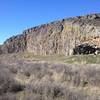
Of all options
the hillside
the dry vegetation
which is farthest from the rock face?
the dry vegetation

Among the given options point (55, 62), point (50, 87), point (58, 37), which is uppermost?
point (58, 37)

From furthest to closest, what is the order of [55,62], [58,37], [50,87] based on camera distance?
[58,37], [55,62], [50,87]

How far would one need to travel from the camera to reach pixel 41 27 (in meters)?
117

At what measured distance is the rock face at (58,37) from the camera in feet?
292

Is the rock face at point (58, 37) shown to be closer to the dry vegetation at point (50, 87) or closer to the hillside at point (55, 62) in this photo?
the hillside at point (55, 62)

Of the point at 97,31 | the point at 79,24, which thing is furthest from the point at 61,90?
the point at 79,24

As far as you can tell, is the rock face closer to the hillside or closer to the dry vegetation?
the hillside

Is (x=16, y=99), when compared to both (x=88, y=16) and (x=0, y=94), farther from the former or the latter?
(x=88, y=16)

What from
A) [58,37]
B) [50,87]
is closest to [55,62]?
[50,87]

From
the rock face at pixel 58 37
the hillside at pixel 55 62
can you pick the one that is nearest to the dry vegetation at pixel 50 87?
the hillside at pixel 55 62

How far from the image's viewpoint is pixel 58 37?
105 m

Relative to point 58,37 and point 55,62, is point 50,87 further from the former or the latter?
point 58,37

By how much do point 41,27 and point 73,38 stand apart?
23.4 meters

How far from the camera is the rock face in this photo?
88938 mm
